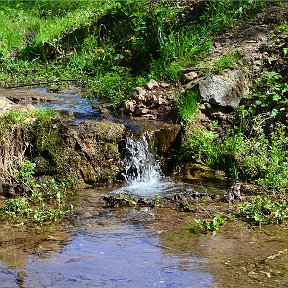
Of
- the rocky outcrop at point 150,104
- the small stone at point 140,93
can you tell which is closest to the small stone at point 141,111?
the rocky outcrop at point 150,104

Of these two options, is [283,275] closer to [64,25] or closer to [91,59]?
[91,59]

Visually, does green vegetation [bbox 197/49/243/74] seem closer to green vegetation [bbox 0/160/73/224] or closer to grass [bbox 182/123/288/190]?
A: grass [bbox 182/123/288/190]

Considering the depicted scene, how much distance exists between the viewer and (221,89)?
9672 millimetres

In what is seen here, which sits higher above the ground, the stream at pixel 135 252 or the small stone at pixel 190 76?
the small stone at pixel 190 76

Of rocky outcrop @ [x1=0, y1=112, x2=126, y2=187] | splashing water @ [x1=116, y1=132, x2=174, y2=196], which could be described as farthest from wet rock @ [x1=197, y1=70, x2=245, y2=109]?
rocky outcrop @ [x1=0, y1=112, x2=126, y2=187]

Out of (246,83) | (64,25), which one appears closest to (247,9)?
(246,83)

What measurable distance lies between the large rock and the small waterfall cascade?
1386 millimetres

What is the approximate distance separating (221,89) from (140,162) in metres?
1.90

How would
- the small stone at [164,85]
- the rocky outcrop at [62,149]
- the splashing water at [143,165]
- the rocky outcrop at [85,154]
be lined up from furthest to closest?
the small stone at [164,85], the splashing water at [143,165], the rocky outcrop at [85,154], the rocky outcrop at [62,149]

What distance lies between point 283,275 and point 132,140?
11.7 ft

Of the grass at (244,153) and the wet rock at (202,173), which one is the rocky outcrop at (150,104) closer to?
the grass at (244,153)

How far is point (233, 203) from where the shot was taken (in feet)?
24.4

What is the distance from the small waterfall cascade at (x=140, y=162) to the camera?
8.54m

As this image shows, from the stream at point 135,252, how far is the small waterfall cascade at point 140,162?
1.07 m
